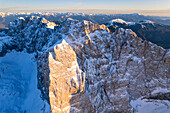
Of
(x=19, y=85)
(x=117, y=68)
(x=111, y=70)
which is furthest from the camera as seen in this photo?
(x=19, y=85)

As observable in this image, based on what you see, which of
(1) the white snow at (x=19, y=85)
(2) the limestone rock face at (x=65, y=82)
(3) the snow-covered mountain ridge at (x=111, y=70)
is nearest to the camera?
(2) the limestone rock face at (x=65, y=82)

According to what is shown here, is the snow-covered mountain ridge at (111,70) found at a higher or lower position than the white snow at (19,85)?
higher

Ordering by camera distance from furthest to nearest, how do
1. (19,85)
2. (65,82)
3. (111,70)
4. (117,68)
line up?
(19,85) → (111,70) → (117,68) → (65,82)

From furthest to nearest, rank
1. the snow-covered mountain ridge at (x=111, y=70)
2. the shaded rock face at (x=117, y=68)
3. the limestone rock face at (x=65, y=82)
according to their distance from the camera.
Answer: the shaded rock face at (x=117, y=68) → the snow-covered mountain ridge at (x=111, y=70) → the limestone rock face at (x=65, y=82)

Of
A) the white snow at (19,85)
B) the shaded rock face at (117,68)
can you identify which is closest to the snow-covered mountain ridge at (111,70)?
the shaded rock face at (117,68)

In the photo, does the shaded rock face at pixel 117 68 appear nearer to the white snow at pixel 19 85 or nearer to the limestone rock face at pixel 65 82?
the limestone rock face at pixel 65 82

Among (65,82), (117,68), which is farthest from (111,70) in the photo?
(65,82)

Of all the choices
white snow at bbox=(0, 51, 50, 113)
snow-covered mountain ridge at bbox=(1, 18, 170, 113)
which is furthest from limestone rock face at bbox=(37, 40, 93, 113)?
white snow at bbox=(0, 51, 50, 113)

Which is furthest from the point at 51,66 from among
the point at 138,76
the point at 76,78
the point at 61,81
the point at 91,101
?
the point at 138,76

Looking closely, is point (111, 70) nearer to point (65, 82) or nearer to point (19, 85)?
point (65, 82)

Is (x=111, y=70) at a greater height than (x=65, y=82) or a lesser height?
greater
